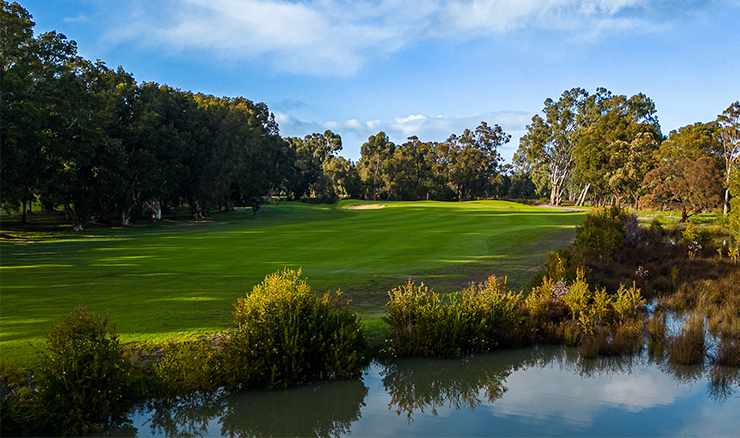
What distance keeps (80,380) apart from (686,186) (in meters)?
45.4

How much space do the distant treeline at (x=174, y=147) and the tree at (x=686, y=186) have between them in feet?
0.32

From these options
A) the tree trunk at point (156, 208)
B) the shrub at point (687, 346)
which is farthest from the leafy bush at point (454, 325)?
the tree trunk at point (156, 208)

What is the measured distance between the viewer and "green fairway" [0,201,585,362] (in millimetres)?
9906

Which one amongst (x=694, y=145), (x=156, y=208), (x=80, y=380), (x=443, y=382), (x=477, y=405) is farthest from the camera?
(x=694, y=145)

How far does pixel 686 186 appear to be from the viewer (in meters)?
38.5

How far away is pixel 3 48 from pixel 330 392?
28.3 meters

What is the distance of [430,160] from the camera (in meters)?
116

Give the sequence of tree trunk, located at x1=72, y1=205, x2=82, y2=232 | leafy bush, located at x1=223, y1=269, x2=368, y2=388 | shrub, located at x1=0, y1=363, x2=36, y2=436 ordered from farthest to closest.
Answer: tree trunk, located at x1=72, y1=205, x2=82, y2=232
leafy bush, located at x1=223, y1=269, x2=368, y2=388
shrub, located at x1=0, y1=363, x2=36, y2=436

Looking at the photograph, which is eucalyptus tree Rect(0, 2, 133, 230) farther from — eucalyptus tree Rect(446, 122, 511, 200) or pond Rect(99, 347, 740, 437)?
eucalyptus tree Rect(446, 122, 511, 200)

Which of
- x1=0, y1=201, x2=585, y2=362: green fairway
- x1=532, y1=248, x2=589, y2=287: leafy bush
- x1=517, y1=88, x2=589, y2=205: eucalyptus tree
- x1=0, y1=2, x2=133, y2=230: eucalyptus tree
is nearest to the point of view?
x1=0, y1=201, x2=585, y2=362: green fairway

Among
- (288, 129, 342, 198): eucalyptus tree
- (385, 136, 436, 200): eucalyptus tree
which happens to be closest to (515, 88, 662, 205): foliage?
(385, 136, 436, 200): eucalyptus tree

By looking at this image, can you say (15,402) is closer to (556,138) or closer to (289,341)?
(289,341)

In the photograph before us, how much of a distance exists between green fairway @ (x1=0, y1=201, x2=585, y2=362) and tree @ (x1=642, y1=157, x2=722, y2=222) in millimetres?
18195

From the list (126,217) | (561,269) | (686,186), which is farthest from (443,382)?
(686,186)
